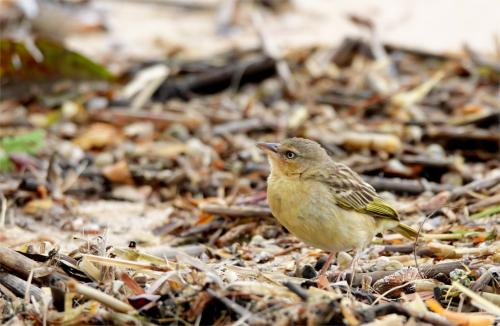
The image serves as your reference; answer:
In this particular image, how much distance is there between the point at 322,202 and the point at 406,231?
68cm

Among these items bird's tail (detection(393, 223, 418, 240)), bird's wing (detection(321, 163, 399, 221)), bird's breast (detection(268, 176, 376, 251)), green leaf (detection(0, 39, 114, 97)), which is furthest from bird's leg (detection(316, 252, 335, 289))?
green leaf (detection(0, 39, 114, 97))

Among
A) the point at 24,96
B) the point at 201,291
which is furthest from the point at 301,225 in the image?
the point at 24,96

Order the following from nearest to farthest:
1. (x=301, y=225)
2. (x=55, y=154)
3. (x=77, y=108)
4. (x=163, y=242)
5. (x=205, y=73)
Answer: (x=301, y=225)
(x=163, y=242)
(x=55, y=154)
(x=77, y=108)
(x=205, y=73)

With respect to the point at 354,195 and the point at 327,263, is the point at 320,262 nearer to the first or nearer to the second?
the point at 327,263

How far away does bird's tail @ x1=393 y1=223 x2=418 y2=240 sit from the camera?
5043 millimetres

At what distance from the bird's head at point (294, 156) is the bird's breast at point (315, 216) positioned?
0.37 ft

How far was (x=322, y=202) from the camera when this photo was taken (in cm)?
471

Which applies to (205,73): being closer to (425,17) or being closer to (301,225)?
(425,17)

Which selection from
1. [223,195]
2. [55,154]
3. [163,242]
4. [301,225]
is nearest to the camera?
[301,225]

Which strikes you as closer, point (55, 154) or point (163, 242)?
point (163, 242)

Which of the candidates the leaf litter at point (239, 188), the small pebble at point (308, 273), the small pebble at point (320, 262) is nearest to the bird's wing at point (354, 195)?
the leaf litter at point (239, 188)

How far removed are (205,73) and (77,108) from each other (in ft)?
4.78

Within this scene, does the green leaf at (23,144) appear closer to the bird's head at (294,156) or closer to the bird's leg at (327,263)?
the bird's head at (294,156)

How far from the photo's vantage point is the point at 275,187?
188 inches
